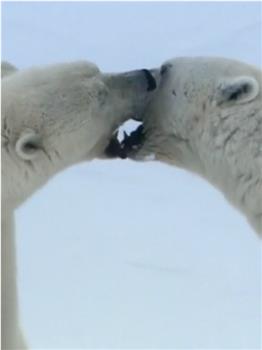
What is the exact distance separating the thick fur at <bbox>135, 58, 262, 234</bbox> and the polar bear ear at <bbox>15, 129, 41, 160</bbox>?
53cm

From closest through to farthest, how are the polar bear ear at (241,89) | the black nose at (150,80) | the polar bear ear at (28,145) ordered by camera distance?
the polar bear ear at (28,145), the polar bear ear at (241,89), the black nose at (150,80)

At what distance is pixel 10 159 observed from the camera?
373 centimetres

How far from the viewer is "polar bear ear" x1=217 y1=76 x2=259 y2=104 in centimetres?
381

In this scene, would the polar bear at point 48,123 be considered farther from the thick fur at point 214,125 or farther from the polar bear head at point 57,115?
the thick fur at point 214,125

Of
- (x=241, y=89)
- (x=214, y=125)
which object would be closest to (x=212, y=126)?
(x=214, y=125)

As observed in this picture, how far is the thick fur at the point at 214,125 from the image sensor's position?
3787mm

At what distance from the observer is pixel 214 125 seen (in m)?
3.90

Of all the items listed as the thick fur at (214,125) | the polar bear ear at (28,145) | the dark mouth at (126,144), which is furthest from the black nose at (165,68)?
the polar bear ear at (28,145)

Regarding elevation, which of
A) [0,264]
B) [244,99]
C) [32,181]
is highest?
[244,99]

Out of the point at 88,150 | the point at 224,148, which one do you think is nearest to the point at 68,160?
the point at 88,150

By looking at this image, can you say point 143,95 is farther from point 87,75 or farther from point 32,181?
point 32,181

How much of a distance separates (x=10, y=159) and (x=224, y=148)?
31.3 inches

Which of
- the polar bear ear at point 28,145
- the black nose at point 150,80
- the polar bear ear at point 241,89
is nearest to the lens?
the polar bear ear at point 28,145

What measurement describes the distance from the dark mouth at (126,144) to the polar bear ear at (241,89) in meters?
0.41
